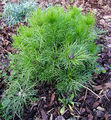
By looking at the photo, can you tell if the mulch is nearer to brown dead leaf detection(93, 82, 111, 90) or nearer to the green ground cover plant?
brown dead leaf detection(93, 82, 111, 90)

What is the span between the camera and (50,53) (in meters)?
2.00

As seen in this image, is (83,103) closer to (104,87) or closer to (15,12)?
(104,87)

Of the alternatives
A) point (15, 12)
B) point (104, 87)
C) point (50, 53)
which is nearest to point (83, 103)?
point (104, 87)

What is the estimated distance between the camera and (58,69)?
2.00m

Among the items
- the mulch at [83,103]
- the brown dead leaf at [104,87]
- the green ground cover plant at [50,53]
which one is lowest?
the mulch at [83,103]

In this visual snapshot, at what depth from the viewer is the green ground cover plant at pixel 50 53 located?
1957 mm

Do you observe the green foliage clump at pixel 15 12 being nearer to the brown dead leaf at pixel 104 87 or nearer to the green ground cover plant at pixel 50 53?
the green ground cover plant at pixel 50 53

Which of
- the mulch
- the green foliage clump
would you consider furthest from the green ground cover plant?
the green foliage clump

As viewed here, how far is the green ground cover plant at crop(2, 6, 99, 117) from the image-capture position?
1957 millimetres

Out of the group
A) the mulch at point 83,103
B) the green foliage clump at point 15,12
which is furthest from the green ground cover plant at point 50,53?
the green foliage clump at point 15,12

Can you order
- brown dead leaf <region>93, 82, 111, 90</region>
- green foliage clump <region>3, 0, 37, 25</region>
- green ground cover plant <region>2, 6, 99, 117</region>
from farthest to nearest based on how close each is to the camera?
green foliage clump <region>3, 0, 37, 25</region>, brown dead leaf <region>93, 82, 111, 90</region>, green ground cover plant <region>2, 6, 99, 117</region>

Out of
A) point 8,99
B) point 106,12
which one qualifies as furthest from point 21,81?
point 106,12

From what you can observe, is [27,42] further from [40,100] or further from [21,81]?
[40,100]

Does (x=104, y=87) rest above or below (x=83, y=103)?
above
